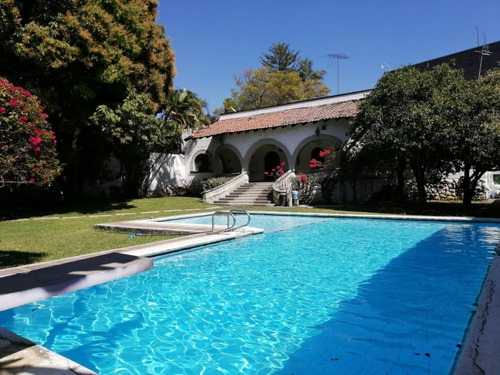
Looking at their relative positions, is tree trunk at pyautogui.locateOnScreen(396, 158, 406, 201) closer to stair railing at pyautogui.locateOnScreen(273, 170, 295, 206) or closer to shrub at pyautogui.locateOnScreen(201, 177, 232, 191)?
stair railing at pyautogui.locateOnScreen(273, 170, 295, 206)

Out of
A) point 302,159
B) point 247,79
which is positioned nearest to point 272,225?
point 302,159

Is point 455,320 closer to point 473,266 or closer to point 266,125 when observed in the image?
point 473,266

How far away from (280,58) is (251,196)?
116 feet

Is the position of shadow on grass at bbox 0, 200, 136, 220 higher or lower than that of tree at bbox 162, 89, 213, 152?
lower

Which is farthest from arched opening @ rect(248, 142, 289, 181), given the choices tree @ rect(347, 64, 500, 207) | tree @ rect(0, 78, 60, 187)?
tree @ rect(0, 78, 60, 187)

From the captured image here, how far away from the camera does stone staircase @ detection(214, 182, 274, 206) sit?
2106 centimetres

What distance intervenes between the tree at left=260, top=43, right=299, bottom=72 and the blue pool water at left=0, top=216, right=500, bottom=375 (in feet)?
154

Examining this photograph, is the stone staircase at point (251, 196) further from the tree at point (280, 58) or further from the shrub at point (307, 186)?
the tree at point (280, 58)

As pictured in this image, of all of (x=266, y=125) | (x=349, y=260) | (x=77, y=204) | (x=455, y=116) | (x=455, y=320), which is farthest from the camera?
(x=266, y=125)

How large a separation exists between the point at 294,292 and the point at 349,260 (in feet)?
8.19

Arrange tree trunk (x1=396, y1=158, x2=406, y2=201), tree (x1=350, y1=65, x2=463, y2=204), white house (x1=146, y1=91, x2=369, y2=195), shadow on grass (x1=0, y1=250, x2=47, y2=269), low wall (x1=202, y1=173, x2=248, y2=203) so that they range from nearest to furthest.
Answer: shadow on grass (x1=0, y1=250, x2=47, y2=269) → tree (x1=350, y1=65, x2=463, y2=204) → tree trunk (x1=396, y1=158, x2=406, y2=201) → white house (x1=146, y1=91, x2=369, y2=195) → low wall (x1=202, y1=173, x2=248, y2=203)

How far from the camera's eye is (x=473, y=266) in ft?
22.3

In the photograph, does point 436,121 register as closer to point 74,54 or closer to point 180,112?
point 74,54

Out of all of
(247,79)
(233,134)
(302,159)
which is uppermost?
(247,79)
